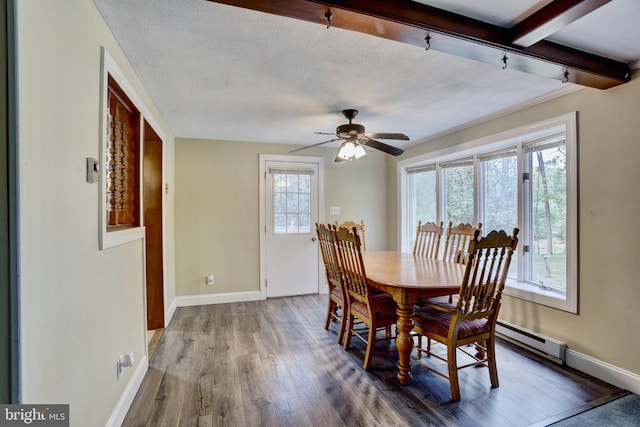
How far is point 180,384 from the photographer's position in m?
2.21

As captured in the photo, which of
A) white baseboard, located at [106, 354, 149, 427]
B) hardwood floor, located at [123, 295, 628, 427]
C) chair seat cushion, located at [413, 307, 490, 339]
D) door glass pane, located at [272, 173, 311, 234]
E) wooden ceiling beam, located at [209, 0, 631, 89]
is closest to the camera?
wooden ceiling beam, located at [209, 0, 631, 89]

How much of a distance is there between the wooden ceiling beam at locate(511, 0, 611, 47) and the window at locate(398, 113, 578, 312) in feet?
4.14

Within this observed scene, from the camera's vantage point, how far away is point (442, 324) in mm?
2107

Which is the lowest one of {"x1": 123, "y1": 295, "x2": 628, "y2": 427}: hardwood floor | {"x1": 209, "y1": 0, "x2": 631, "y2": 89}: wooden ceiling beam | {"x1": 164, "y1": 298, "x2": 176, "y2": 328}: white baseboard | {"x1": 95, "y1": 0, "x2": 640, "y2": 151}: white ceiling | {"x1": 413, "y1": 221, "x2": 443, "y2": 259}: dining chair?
{"x1": 123, "y1": 295, "x2": 628, "y2": 427}: hardwood floor

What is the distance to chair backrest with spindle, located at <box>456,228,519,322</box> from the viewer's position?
1.92 m

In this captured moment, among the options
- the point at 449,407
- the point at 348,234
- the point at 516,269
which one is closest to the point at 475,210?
the point at 516,269

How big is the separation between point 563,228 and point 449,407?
189cm

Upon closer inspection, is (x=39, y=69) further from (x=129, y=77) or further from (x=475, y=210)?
(x=475, y=210)

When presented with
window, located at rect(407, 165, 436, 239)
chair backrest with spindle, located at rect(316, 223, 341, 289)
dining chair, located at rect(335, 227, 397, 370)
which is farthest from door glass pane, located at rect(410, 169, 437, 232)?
dining chair, located at rect(335, 227, 397, 370)

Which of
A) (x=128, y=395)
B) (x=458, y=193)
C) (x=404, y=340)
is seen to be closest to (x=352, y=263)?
(x=404, y=340)

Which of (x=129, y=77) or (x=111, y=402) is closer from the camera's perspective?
(x=111, y=402)

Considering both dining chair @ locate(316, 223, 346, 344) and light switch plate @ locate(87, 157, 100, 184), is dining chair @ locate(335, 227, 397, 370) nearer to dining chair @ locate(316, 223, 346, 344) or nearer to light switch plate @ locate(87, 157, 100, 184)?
dining chair @ locate(316, 223, 346, 344)

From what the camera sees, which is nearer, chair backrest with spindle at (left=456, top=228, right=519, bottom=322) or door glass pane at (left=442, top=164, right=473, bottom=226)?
chair backrest with spindle at (left=456, top=228, right=519, bottom=322)

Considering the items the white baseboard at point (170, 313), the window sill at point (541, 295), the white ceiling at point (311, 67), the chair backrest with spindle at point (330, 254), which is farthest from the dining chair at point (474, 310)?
the white baseboard at point (170, 313)
